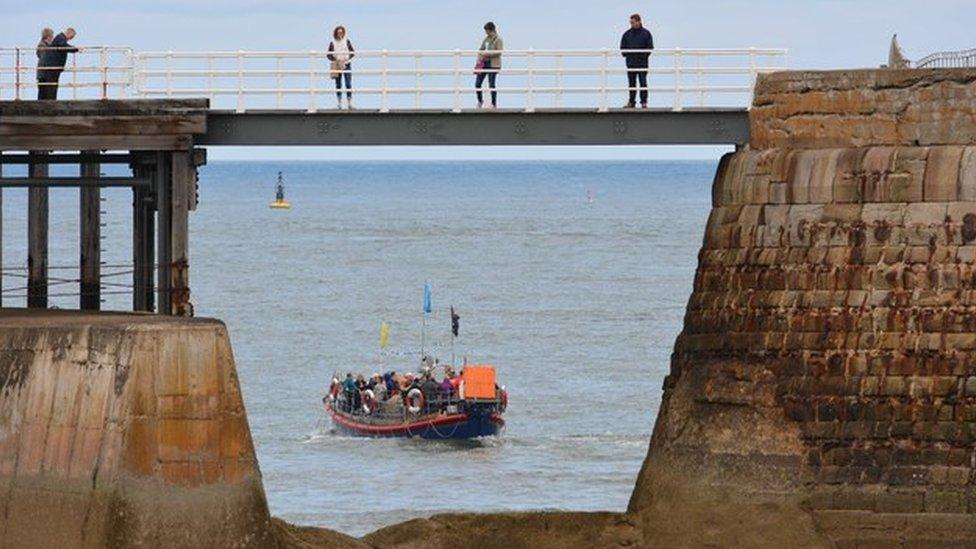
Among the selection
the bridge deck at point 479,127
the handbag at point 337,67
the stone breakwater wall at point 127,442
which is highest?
the handbag at point 337,67

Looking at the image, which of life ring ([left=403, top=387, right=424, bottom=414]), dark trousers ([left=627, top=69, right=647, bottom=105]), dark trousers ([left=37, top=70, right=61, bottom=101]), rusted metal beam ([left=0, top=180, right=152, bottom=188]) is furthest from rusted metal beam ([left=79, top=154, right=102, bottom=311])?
life ring ([left=403, top=387, right=424, bottom=414])

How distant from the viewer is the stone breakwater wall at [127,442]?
33.2m

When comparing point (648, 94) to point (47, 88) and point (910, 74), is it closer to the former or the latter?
point (910, 74)

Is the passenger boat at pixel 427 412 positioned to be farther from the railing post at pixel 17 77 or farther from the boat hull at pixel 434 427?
the railing post at pixel 17 77

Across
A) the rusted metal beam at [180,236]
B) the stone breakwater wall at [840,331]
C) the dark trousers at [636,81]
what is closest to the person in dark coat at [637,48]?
the dark trousers at [636,81]

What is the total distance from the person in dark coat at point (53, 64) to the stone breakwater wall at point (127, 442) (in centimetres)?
730

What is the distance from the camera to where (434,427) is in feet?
232

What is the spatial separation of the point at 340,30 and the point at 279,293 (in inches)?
2601

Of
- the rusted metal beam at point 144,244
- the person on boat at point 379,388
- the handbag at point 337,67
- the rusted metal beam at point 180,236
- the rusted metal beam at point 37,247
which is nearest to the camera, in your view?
the rusted metal beam at point 180,236

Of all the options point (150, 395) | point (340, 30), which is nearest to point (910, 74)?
point (340, 30)

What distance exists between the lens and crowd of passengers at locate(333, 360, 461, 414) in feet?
233

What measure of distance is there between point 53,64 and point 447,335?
162ft

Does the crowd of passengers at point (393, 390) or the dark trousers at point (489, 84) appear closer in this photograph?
the dark trousers at point (489, 84)

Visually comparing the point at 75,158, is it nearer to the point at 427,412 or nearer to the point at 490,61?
the point at 490,61
